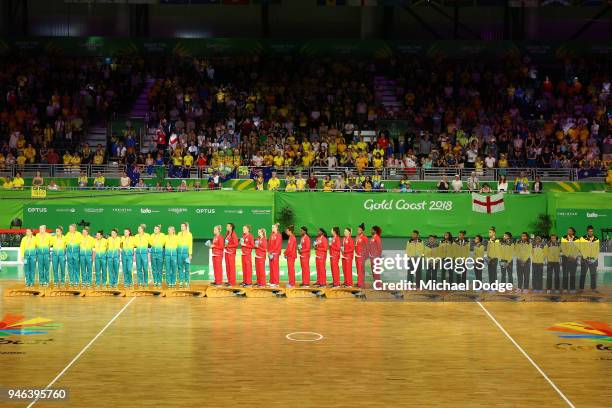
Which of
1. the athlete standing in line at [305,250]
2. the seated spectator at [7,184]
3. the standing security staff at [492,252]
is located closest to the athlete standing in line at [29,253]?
the athlete standing in line at [305,250]

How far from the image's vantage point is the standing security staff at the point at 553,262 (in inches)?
917

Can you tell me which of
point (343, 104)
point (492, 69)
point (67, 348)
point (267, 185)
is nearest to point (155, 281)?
point (67, 348)

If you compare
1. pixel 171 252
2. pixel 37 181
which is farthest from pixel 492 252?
pixel 37 181

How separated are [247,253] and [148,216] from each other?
25.7 feet

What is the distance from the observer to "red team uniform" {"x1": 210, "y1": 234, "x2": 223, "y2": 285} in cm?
2384

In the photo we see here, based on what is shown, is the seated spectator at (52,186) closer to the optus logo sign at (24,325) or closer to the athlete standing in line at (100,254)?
the athlete standing in line at (100,254)

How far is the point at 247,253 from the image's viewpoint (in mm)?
23938

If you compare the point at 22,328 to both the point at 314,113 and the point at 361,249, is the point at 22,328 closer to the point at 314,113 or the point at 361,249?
the point at 361,249

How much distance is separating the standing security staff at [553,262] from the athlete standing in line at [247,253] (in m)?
8.10

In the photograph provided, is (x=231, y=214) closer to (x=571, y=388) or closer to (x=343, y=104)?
(x=343, y=104)

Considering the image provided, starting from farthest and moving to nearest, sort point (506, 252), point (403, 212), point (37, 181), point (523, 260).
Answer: point (37, 181) < point (403, 212) < point (523, 260) < point (506, 252)

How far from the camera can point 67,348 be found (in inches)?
700

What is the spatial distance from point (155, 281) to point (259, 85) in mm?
18078

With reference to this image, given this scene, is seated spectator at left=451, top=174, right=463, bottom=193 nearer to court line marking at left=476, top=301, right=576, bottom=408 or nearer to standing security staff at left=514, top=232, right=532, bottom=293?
standing security staff at left=514, top=232, right=532, bottom=293
